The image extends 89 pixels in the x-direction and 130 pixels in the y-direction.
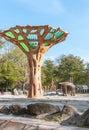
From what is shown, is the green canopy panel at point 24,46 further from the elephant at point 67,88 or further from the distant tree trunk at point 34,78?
the elephant at point 67,88

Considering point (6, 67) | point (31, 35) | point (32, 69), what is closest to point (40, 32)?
point (31, 35)

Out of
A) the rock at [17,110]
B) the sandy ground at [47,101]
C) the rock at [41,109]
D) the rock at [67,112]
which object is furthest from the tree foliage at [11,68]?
the rock at [67,112]

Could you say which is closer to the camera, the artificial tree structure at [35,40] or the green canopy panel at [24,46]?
the artificial tree structure at [35,40]

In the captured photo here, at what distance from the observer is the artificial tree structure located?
64.5 ft

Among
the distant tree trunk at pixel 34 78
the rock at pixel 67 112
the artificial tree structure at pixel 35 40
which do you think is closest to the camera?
the rock at pixel 67 112

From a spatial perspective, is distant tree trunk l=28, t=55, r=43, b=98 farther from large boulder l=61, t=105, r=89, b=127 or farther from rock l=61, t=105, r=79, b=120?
large boulder l=61, t=105, r=89, b=127

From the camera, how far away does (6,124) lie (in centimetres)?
666

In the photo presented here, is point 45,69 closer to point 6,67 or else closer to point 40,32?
point 6,67

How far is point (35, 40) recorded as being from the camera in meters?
20.2

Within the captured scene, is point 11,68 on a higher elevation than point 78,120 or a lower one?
higher

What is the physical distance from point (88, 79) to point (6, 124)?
40298 millimetres

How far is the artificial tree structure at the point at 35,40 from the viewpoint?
19.7 metres

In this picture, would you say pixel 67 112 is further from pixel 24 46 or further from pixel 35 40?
pixel 24 46

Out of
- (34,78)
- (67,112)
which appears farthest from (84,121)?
(34,78)
